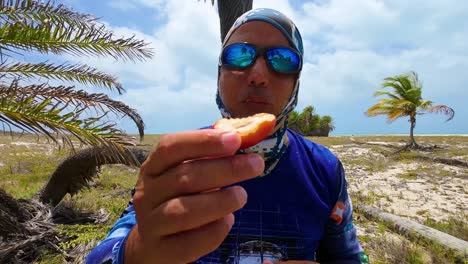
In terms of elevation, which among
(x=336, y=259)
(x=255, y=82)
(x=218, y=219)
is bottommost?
(x=336, y=259)

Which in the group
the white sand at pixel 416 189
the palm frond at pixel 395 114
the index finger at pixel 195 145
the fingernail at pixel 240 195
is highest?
the palm frond at pixel 395 114

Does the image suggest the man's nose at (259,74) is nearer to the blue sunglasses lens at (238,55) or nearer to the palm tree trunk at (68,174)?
the blue sunglasses lens at (238,55)

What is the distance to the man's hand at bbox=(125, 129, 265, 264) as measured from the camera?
0.70m

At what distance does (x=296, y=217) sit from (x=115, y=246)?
79cm

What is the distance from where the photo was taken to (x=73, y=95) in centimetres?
402

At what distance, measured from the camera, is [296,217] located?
1540 mm

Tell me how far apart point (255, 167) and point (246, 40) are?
0.97 m

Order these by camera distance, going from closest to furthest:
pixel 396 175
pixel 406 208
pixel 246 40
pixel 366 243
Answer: pixel 246 40
pixel 366 243
pixel 406 208
pixel 396 175

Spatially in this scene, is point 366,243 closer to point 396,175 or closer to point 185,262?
point 185,262

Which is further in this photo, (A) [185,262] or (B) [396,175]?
(B) [396,175]

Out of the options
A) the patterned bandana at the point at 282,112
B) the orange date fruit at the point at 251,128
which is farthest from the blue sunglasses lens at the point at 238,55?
the orange date fruit at the point at 251,128

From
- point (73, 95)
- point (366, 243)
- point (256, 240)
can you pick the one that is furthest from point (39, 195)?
point (256, 240)

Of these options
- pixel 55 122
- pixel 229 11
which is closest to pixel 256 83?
pixel 55 122

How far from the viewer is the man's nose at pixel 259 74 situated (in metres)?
1.45
